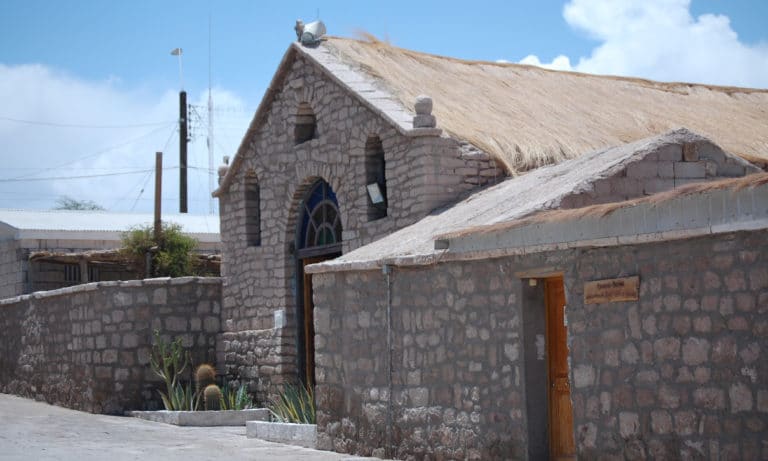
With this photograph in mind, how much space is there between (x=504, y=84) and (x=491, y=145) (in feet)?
12.0

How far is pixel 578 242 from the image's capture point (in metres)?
9.38

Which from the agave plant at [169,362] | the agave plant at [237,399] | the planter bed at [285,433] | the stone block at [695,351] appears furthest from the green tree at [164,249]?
the stone block at [695,351]

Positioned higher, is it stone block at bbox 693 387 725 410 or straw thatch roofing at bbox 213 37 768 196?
straw thatch roofing at bbox 213 37 768 196

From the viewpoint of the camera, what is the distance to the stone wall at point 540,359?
8.06m

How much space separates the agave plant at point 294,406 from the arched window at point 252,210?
10.1 feet

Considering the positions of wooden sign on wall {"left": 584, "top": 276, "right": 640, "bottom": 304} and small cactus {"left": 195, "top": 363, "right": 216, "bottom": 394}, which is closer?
wooden sign on wall {"left": 584, "top": 276, "right": 640, "bottom": 304}

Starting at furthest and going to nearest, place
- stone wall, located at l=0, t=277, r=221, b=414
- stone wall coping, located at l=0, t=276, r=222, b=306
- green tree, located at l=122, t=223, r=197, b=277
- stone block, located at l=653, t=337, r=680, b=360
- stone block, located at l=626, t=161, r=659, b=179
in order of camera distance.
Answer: green tree, located at l=122, t=223, r=197, b=277
stone wall coping, located at l=0, t=276, r=222, b=306
stone wall, located at l=0, t=277, r=221, b=414
stone block, located at l=626, t=161, r=659, b=179
stone block, located at l=653, t=337, r=680, b=360

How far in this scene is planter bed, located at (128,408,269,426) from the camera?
16.4 m

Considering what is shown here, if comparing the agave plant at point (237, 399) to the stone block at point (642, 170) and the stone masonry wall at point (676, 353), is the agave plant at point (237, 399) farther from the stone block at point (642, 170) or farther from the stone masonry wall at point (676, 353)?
the stone masonry wall at point (676, 353)

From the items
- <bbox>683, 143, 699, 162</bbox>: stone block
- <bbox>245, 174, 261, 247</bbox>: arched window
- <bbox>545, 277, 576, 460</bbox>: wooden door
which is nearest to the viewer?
<bbox>545, 277, 576, 460</bbox>: wooden door

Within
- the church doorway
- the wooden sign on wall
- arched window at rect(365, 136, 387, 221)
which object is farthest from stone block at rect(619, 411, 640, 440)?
the church doorway

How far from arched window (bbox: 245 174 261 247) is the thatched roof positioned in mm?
2830

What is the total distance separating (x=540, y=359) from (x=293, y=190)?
8266 millimetres

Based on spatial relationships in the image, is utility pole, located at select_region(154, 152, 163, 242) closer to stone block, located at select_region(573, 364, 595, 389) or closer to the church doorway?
the church doorway
